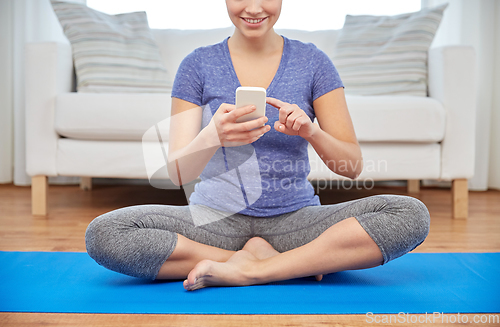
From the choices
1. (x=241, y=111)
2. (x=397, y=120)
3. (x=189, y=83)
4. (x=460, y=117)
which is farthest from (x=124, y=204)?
(x=460, y=117)

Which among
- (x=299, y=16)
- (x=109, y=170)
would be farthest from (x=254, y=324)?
(x=299, y=16)

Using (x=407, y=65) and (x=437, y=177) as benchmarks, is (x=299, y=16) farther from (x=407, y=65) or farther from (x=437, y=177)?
(x=437, y=177)

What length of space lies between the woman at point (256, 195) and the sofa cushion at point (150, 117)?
0.64 meters

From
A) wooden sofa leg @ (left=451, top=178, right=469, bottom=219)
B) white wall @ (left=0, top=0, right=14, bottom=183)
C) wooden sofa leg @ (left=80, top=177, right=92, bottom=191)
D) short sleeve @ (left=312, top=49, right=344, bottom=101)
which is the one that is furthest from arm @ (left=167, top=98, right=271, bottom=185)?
white wall @ (left=0, top=0, right=14, bottom=183)

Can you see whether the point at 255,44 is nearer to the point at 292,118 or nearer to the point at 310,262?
the point at 292,118

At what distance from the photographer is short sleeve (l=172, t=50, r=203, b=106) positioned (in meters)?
0.96

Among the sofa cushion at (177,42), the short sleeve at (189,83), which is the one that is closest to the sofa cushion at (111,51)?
the sofa cushion at (177,42)

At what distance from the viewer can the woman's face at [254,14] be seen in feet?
2.90

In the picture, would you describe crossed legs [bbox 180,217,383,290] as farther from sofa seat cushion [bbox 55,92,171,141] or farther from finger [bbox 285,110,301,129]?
sofa seat cushion [bbox 55,92,171,141]

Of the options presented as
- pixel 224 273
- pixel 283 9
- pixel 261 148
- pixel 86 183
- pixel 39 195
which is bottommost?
pixel 86 183

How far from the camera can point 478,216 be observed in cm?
168

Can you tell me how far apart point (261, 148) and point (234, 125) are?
0.64 ft

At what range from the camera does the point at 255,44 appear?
3.28ft

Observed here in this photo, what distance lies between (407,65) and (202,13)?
127cm
